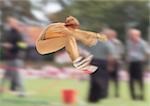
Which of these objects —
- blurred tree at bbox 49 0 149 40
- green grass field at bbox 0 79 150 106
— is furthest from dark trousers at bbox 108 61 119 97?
blurred tree at bbox 49 0 149 40

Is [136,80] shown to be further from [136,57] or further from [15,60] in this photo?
[15,60]

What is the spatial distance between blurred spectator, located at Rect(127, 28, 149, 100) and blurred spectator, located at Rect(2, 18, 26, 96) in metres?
0.56

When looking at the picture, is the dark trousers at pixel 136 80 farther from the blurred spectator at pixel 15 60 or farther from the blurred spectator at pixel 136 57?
the blurred spectator at pixel 15 60

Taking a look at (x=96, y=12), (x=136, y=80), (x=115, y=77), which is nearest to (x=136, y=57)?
(x=115, y=77)

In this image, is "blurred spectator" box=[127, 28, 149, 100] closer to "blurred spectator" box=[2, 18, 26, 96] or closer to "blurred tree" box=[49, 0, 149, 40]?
"blurred tree" box=[49, 0, 149, 40]

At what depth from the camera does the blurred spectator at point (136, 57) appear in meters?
1.95

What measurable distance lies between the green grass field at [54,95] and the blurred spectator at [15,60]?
8 cm

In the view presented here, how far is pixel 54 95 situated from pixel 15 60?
1.26 feet

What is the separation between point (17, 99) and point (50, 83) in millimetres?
931

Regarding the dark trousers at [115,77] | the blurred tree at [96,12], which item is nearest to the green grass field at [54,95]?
the dark trousers at [115,77]

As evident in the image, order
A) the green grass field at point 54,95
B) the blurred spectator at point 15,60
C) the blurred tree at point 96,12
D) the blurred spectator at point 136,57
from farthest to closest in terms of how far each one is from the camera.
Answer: the green grass field at point 54,95, the blurred spectator at point 15,60, the blurred spectator at point 136,57, the blurred tree at point 96,12

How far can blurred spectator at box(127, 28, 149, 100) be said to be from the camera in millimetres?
1947

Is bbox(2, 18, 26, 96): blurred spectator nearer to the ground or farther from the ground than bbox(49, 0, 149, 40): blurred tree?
farther from the ground

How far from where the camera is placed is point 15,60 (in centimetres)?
287
